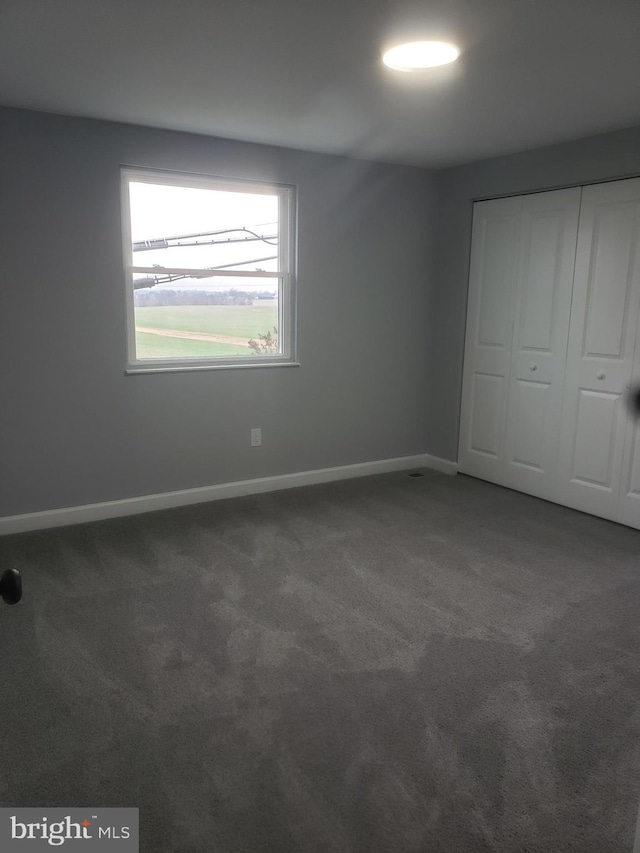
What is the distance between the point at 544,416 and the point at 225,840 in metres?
3.37

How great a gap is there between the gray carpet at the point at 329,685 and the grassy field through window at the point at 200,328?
Result: 1114mm

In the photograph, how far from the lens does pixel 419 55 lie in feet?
7.91

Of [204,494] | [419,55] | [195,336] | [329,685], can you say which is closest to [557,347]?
[419,55]

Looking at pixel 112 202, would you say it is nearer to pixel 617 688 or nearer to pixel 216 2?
pixel 216 2

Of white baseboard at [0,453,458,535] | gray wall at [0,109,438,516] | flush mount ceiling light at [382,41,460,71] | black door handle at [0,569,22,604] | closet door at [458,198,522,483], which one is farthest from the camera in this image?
closet door at [458,198,522,483]

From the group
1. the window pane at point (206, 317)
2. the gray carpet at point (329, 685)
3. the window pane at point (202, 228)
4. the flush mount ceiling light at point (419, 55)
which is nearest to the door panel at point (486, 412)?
the gray carpet at point (329, 685)

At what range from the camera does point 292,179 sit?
413 centimetres

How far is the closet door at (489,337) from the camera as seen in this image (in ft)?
14.3

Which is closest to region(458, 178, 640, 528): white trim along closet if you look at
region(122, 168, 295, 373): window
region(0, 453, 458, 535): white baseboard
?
region(0, 453, 458, 535): white baseboard

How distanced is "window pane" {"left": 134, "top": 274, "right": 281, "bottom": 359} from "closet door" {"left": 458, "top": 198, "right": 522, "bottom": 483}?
4.87ft

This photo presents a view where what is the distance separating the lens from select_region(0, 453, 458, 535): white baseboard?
11.9 ft

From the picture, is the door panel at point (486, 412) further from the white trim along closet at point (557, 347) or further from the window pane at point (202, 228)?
the window pane at point (202, 228)

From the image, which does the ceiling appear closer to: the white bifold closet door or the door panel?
the white bifold closet door

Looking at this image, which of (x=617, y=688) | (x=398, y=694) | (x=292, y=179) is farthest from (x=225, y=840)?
(x=292, y=179)
